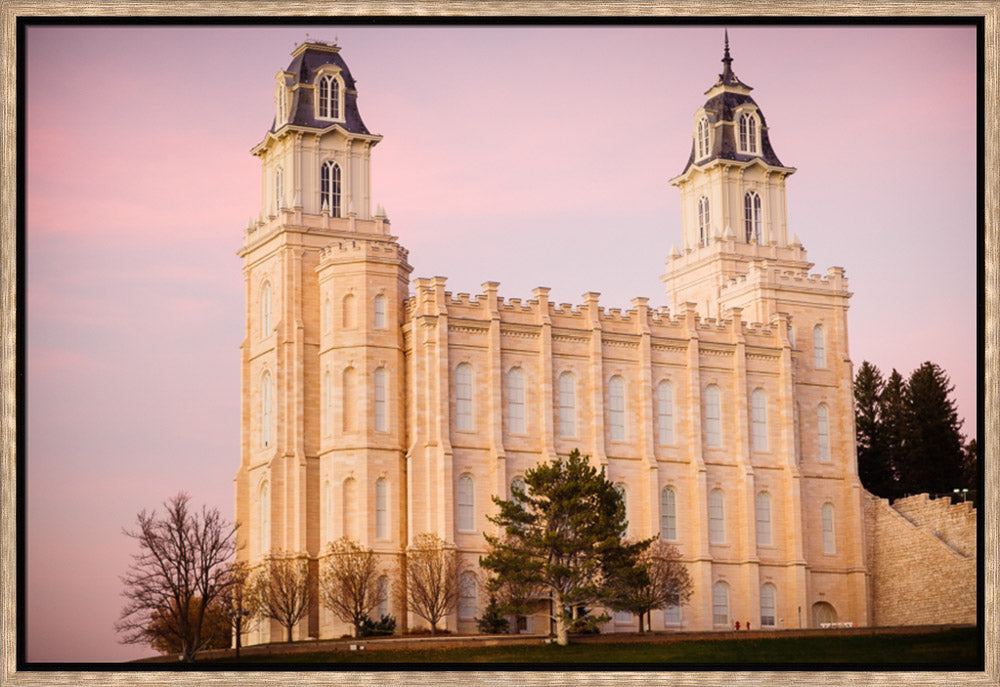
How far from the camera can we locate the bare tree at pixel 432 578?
5684 centimetres

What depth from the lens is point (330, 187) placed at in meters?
66.1

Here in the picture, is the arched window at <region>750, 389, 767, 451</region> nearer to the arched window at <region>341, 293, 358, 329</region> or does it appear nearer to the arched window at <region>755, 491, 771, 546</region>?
the arched window at <region>755, 491, 771, 546</region>

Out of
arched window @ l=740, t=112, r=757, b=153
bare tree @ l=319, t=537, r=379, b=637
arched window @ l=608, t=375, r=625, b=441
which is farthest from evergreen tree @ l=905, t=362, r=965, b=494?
bare tree @ l=319, t=537, r=379, b=637

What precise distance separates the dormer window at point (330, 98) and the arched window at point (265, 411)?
35.6 feet

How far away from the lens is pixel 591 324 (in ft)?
214

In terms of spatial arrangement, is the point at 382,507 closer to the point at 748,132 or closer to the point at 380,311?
the point at 380,311

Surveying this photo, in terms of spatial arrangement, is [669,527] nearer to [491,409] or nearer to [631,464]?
[631,464]

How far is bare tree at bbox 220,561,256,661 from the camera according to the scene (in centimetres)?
5359

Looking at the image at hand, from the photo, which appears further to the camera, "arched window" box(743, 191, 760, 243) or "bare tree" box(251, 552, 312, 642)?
"arched window" box(743, 191, 760, 243)

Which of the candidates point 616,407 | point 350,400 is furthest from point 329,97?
point 616,407

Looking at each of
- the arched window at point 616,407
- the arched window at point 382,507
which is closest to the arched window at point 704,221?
the arched window at point 616,407

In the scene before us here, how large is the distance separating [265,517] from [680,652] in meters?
→ 21.2

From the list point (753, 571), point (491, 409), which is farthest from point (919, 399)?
point (491, 409)

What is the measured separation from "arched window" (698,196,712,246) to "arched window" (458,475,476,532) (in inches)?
815
